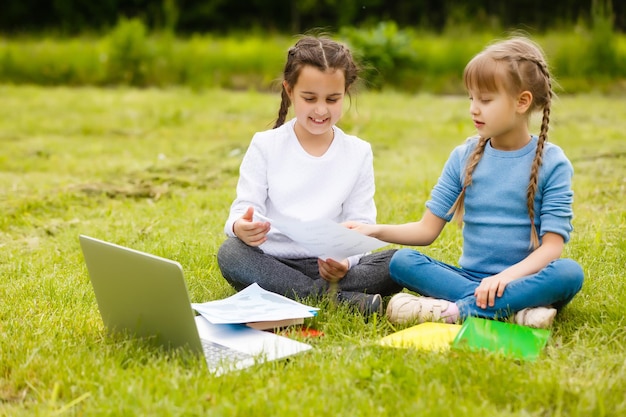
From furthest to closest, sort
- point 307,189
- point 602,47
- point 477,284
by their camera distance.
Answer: point 602,47, point 307,189, point 477,284

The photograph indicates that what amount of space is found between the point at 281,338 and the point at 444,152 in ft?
12.1

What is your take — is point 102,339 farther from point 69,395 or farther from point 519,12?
point 519,12

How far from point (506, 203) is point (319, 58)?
0.73 meters

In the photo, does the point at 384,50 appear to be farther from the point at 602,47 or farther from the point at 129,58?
the point at 129,58

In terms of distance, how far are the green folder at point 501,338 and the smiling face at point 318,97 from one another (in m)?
0.80

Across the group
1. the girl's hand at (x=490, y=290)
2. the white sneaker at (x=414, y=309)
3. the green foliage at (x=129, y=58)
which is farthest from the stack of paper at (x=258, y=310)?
the green foliage at (x=129, y=58)

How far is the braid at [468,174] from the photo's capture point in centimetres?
245

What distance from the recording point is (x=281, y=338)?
2076 mm

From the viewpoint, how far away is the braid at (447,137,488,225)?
2449 mm

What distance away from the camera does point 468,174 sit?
245 centimetres

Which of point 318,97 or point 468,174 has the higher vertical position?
point 318,97

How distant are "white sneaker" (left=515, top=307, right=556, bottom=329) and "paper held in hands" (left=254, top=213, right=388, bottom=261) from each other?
424 millimetres

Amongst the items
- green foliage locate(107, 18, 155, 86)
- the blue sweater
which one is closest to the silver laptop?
the blue sweater

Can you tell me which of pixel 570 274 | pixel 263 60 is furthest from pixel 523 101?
pixel 263 60
